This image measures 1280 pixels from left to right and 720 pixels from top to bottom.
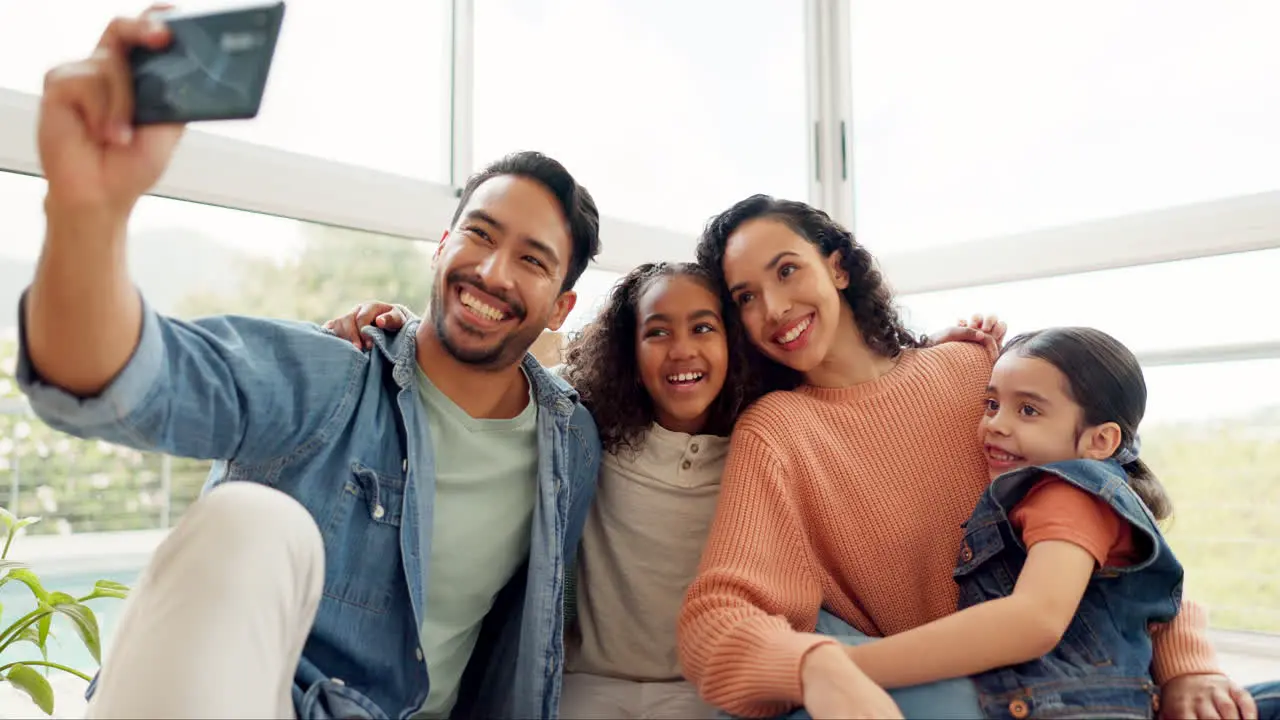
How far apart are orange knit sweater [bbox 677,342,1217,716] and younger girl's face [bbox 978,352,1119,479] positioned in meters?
0.13

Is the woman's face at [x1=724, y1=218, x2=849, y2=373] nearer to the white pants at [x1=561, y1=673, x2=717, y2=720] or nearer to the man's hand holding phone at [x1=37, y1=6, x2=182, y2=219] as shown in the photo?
the white pants at [x1=561, y1=673, x2=717, y2=720]

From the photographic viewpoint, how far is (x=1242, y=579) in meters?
2.42

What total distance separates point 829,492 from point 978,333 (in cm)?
46

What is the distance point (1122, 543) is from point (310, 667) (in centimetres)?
106

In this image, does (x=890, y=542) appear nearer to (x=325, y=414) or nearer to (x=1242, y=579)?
(x=325, y=414)

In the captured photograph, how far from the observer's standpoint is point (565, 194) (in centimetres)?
148

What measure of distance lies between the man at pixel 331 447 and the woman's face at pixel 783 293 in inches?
11.2

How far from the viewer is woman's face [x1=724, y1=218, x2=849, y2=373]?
155 centimetres

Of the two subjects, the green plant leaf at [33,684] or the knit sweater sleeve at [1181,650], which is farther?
the green plant leaf at [33,684]

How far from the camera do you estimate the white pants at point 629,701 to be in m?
1.40

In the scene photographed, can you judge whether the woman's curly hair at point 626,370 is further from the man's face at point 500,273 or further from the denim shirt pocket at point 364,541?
the denim shirt pocket at point 364,541

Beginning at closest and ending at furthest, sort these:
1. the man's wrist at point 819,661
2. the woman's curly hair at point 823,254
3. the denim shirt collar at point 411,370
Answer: the man's wrist at point 819,661 → the denim shirt collar at point 411,370 → the woman's curly hair at point 823,254

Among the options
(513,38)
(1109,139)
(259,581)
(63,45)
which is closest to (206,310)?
(63,45)

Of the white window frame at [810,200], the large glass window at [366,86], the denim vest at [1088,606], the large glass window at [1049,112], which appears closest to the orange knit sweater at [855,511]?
the denim vest at [1088,606]
